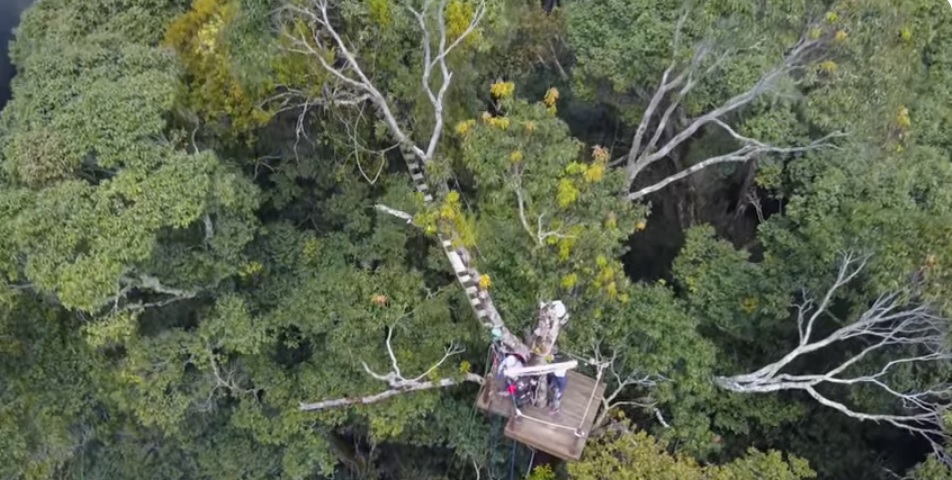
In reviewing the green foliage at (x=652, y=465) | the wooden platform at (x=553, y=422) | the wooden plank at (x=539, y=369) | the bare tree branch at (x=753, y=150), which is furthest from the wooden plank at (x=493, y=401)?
the bare tree branch at (x=753, y=150)

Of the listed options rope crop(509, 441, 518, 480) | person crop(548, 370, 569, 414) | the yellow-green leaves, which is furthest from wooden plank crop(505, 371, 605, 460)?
the yellow-green leaves

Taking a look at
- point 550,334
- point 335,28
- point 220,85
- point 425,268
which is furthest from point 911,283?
point 220,85

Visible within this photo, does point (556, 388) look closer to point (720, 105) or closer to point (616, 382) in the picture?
point (616, 382)

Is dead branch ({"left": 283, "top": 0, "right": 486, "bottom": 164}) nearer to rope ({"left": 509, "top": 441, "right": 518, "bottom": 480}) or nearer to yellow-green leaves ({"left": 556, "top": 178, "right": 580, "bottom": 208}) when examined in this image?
yellow-green leaves ({"left": 556, "top": 178, "right": 580, "bottom": 208})

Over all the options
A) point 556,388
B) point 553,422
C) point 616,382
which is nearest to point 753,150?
point 616,382

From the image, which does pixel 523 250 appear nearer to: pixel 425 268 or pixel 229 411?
pixel 425 268
